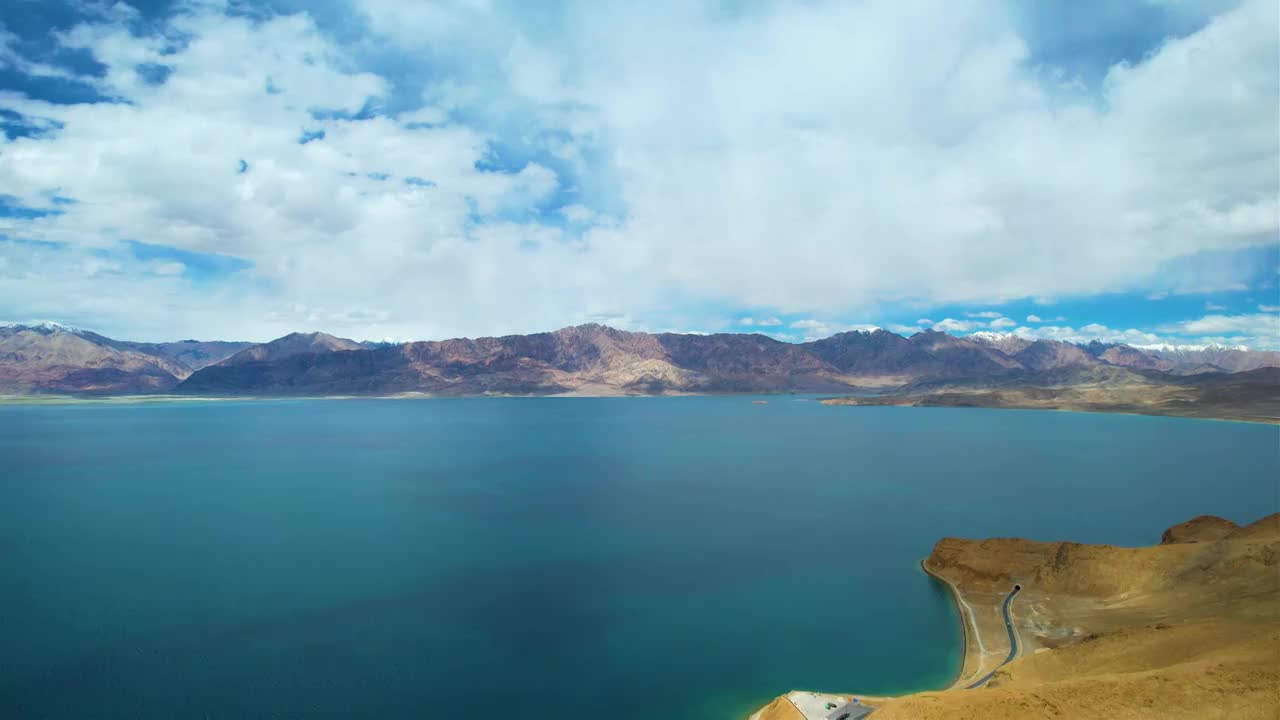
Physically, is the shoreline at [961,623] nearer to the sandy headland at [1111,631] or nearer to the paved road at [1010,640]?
the sandy headland at [1111,631]

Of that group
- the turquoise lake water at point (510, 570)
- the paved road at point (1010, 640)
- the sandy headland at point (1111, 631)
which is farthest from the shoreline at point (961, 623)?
the paved road at point (1010, 640)

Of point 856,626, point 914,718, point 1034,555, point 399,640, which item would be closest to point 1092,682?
point 914,718

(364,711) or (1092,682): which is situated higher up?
(1092,682)

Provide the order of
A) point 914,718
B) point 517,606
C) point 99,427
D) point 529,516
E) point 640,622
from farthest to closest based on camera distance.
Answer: point 99,427 < point 529,516 < point 517,606 < point 640,622 < point 914,718

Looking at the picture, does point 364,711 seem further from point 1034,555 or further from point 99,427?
point 99,427

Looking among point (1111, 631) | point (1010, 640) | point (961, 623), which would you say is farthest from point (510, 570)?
point (1111, 631)

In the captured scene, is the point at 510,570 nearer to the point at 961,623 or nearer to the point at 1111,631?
the point at 961,623
